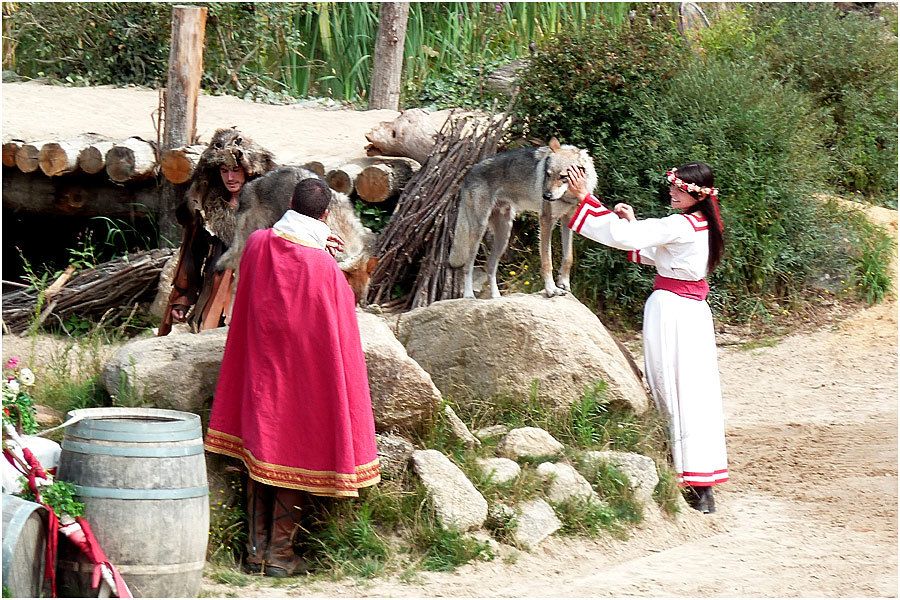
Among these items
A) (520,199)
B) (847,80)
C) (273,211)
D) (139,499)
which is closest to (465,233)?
(520,199)

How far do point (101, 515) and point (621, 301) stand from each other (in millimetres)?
6980

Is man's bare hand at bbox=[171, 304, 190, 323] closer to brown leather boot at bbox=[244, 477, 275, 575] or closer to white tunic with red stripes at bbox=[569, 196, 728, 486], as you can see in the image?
brown leather boot at bbox=[244, 477, 275, 575]

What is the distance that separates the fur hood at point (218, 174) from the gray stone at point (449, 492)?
218 centimetres

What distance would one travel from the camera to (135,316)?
34.6 feet

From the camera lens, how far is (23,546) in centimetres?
412

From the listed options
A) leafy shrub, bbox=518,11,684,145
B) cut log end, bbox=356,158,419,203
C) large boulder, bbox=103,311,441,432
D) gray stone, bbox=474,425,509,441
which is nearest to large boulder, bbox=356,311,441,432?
large boulder, bbox=103,311,441,432

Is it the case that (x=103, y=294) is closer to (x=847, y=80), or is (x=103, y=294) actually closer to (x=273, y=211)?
(x=273, y=211)

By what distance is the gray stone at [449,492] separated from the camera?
5.63m

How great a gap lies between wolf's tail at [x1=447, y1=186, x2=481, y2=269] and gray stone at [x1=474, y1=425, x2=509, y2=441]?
5.25 ft

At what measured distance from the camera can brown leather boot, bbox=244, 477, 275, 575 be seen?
5363mm

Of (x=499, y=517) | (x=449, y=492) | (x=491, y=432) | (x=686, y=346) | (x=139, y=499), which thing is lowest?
(x=499, y=517)

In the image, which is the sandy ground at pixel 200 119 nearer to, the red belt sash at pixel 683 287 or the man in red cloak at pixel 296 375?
the red belt sash at pixel 683 287

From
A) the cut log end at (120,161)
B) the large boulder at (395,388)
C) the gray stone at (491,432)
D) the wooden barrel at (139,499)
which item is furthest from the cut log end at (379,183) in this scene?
the wooden barrel at (139,499)

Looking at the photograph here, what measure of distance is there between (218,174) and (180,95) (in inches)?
183
